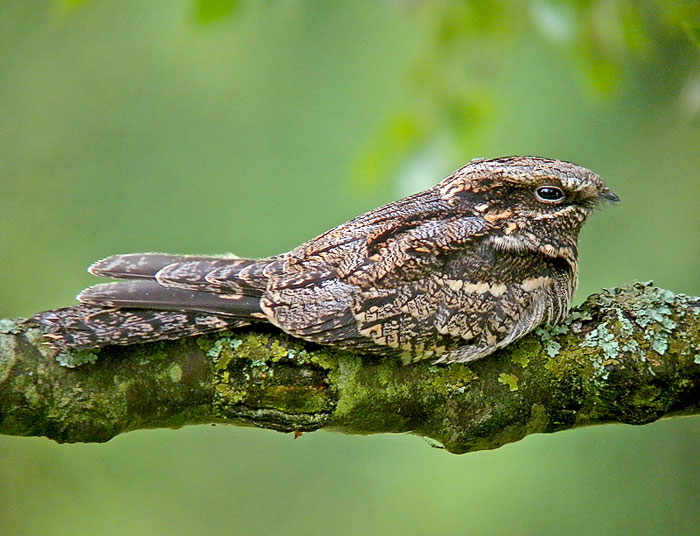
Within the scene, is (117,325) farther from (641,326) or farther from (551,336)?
(641,326)

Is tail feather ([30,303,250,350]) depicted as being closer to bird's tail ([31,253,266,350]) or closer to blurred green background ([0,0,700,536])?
bird's tail ([31,253,266,350])

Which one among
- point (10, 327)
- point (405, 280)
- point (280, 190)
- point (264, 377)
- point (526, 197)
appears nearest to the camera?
point (10, 327)

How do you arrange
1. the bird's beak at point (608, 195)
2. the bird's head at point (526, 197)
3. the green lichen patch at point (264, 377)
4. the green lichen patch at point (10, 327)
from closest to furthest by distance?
the green lichen patch at point (10, 327) < the green lichen patch at point (264, 377) < the bird's head at point (526, 197) < the bird's beak at point (608, 195)

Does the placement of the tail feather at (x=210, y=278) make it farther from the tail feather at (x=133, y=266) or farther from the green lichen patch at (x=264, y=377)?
the green lichen patch at (x=264, y=377)

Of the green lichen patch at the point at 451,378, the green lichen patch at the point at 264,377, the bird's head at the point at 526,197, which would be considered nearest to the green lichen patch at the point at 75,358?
the green lichen patch at the point at 264,377

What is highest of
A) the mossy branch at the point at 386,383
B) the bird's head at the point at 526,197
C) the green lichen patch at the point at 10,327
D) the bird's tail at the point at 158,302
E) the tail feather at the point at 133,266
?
the bird's head at the point at 526,197

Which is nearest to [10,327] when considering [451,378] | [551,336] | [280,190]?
[451,378]

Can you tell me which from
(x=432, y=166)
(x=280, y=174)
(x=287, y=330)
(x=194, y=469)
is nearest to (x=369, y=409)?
(x=287, y=330)

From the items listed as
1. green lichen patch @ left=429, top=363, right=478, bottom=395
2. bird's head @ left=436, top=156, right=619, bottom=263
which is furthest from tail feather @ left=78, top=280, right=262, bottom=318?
bird's head @ left=436, top=156, right=619, bottom=263
